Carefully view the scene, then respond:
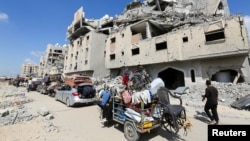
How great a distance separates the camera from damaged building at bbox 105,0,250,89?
14.3 metres

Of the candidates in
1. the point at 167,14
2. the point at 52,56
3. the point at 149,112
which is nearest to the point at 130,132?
the point at 149,112

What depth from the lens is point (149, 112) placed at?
15.7 feet

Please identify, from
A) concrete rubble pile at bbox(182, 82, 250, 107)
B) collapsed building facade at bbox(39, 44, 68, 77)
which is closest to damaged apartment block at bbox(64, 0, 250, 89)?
concrete rubble pile at bbox(182, 82, 250, 107)

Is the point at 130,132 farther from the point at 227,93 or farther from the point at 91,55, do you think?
the point at 91,55

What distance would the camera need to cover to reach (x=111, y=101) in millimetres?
5867

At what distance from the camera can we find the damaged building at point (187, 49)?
14.3 metres

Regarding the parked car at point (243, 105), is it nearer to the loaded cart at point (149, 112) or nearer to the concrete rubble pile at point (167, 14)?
the loaded cart at point (149, 112)

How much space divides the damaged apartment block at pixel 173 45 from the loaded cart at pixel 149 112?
13.3m

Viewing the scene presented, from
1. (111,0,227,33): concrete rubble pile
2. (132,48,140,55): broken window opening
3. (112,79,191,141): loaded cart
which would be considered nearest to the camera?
(112,79,191,141): loaded cart

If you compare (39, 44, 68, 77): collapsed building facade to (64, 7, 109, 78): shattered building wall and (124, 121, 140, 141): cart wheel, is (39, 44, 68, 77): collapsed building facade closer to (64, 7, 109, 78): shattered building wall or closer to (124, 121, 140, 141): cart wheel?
(64, 7, 109, 78): shattered building wall

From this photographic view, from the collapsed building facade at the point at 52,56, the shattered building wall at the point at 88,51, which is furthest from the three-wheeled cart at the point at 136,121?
the collapsed building facade at the point at 52,56

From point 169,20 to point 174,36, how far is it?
22.5 ft

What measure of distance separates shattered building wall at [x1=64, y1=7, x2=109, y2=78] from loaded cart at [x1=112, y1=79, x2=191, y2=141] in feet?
88.8

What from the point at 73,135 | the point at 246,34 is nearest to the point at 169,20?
the point at 246,34
